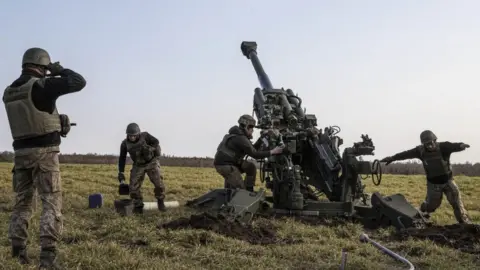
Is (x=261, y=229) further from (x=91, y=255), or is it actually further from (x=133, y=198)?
(x=133, y=198)

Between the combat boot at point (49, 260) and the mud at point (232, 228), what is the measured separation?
8.56 feet

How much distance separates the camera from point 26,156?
5.77 metres

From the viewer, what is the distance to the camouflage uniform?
11125 mm

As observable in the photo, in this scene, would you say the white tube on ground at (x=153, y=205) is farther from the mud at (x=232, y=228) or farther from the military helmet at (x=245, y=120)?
the mud at (x=232, y=228)

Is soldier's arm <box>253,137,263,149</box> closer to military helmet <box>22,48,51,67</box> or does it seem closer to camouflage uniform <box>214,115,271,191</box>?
camouflage uniform <box>214,115,271,191</box>

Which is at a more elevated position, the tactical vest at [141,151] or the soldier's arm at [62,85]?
the soldier's arm at [62,85]

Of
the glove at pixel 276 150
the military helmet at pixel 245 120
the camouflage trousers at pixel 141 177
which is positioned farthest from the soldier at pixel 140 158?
the glove at pixel 276 150

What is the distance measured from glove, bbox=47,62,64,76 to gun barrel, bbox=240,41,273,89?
826 cm

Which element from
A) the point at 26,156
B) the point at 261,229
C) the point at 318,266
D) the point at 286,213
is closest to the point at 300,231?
the point at 261,229

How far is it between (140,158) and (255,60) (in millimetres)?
5347

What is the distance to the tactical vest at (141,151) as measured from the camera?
11141mm

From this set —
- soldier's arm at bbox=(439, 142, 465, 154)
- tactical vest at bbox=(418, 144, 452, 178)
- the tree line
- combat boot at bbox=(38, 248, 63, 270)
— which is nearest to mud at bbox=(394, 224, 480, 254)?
tactical vest at bbox=(418, 144, 452, 178)

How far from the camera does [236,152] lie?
1146cm

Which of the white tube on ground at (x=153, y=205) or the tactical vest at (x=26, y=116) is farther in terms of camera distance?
the white tube on ground at (x=153, y=205)
